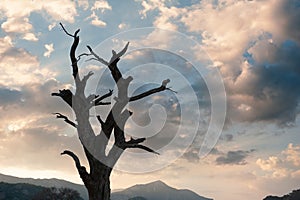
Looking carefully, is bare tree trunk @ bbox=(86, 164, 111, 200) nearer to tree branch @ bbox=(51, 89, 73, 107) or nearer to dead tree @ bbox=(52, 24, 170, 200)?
dead tree @ bbox=(52, 24, 170, 200)

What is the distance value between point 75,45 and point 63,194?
100 metres

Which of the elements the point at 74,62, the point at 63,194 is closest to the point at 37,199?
the point at 63,194

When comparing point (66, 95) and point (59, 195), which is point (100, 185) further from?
point (59, 195)

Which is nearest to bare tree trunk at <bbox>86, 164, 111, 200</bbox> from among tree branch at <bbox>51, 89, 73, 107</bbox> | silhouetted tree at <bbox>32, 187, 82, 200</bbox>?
tree branch at <bbox>51, 89, 73, 107</bbox>

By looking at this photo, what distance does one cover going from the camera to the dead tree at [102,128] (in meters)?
15.1

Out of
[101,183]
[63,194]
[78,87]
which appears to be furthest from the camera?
[63,194]

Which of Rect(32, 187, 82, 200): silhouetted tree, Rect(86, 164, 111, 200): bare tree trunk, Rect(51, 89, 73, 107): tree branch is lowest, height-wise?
Rect(86, 164, 111, 200): bare tree trunk

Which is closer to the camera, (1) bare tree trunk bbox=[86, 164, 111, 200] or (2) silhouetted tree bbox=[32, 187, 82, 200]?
(1) bare tree trunk bbox=[86, 164, 111, 200]

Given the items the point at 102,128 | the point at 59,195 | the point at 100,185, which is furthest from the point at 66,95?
the point at 59,195

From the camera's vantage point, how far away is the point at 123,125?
619 inches

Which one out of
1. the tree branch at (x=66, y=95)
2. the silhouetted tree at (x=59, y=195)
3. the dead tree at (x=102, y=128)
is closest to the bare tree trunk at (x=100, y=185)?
the dead tree at (x=102, y=128)

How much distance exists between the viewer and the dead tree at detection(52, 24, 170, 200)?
1512cm

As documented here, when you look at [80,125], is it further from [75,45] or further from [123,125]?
[75,45]

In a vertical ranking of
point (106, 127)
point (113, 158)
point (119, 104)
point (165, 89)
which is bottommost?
→ point (113, 158)
